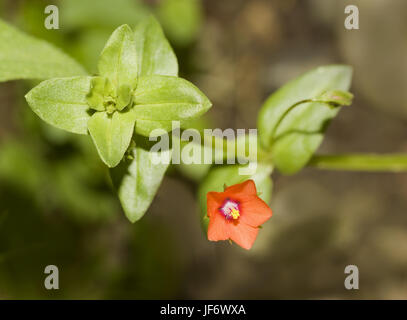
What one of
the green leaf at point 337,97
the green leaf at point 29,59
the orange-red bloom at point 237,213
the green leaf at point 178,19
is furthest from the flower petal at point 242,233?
the green leaf at point 178,19

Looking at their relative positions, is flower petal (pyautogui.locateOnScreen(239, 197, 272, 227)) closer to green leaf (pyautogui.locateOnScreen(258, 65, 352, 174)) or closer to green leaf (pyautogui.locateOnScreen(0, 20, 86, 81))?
green leaf (pyautogui.locateOnScreen(258, 65, 352, 174))

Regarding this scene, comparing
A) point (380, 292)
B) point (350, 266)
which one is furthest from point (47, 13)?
point (380, 292)

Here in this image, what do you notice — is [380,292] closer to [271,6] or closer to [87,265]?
[87,265]

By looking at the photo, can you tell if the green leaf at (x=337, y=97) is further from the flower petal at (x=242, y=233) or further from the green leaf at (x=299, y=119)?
the flower petal at (x=242, y=233)

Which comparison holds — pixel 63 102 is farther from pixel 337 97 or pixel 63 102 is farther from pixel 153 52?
pixel 337 97

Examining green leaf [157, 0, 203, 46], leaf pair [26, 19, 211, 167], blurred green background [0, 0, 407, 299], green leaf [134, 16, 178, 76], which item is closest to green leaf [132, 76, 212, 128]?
leaf pair [26, 19, 211, 167]
